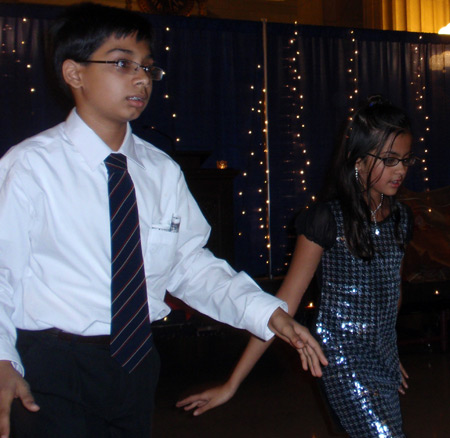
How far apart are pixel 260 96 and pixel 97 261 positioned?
4.86m

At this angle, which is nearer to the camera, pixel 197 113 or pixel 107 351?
pixel 107 351

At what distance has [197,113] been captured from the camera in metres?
5.85

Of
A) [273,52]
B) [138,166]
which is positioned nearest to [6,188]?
[138,166]

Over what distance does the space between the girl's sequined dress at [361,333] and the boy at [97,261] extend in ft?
1.02

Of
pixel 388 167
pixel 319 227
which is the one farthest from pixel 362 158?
pixel 319 227

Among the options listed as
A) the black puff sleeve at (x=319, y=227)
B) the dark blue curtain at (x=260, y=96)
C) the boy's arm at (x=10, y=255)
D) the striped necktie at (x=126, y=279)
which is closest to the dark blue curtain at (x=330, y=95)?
the dark blue curtain at (x=260, y=96)

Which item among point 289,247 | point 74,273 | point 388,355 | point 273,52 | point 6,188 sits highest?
point 273,52

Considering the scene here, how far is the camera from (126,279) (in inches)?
55.1

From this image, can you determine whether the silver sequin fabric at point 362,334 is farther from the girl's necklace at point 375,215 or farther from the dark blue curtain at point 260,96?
the dark blue curtain at point 260,96

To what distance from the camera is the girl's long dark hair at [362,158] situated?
178cm

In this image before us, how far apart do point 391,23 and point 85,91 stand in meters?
6.44

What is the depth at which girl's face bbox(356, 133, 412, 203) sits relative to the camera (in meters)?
1.82

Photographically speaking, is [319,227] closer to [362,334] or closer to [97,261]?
[362,334]

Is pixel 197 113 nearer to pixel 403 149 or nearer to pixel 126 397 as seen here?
pixel 403 149
